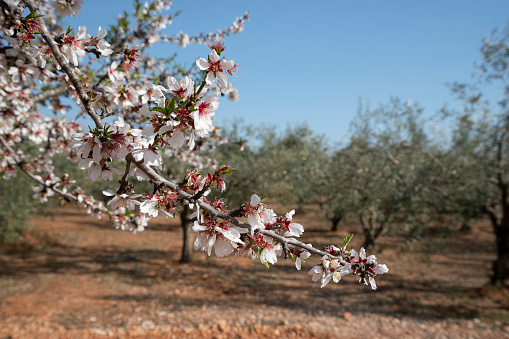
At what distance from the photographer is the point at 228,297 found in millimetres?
7551

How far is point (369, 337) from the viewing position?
563 centimetres

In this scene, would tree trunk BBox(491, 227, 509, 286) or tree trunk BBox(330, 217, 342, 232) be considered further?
tree trunk BBox(330, 217, 342, 232)

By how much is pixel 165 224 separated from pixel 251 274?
10.7 meters

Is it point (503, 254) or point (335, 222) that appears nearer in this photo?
point (503, 254)

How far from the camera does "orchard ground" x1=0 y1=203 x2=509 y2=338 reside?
560 centimetres

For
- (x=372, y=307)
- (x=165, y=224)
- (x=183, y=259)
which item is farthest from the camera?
(x=165, y=224)

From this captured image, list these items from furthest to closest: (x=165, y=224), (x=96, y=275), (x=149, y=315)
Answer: (x=165, y=224)
(x=96, y=275)
(x=149, y=315)

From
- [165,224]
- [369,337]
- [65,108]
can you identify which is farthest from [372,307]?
[165,224]

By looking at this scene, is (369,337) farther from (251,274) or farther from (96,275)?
(96,275)

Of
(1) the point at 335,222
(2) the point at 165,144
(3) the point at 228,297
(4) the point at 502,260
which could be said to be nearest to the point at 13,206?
(3) the point at 228,297

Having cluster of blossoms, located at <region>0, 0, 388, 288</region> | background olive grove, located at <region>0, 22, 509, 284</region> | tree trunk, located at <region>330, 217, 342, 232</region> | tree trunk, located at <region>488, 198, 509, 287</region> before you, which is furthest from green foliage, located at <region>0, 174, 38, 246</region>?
tree trunk, located at <region>488, 198, 509, 287</region>

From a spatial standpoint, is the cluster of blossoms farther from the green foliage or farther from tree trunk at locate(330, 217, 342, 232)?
tree trunk at locate(330, 217, 342, 232)

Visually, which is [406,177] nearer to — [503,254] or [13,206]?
[503,254]

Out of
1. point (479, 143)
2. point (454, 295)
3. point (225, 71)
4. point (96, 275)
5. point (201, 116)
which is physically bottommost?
point (96, 275)
